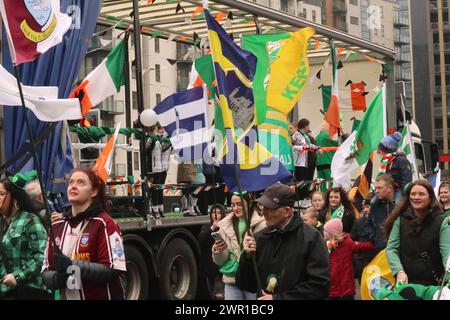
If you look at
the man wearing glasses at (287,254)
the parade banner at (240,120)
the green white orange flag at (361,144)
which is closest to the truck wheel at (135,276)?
the green white orange flag at (361,144)

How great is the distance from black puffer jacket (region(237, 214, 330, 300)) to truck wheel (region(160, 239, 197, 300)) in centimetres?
705

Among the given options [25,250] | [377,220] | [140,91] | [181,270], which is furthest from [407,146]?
[25,250]

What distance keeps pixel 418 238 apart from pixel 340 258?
1.93 m

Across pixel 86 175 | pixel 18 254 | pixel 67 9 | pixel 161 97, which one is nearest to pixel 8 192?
pixel 18 254

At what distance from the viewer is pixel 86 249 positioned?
6.60m

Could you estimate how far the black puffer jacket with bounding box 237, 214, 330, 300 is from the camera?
249 inches

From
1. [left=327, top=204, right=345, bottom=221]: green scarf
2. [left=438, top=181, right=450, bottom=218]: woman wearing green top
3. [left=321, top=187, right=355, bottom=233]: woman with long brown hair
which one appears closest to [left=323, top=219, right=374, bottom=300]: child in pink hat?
[left=438, top=181, right=450, bottom=218]: woman wearing green top

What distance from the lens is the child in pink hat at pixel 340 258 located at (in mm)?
10031

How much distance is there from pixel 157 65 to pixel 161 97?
1.01 metres

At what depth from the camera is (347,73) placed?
19547 mm

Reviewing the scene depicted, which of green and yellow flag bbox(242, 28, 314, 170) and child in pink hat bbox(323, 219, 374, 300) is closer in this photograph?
child in pink hat bbox(323, 219, 374, 300)

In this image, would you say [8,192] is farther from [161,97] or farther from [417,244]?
[161,97]

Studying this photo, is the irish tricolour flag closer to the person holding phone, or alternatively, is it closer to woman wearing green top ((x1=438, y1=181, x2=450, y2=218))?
the person holding phone

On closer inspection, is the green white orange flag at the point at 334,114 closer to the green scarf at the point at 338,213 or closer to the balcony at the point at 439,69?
the green scarf at the point at 338,213
